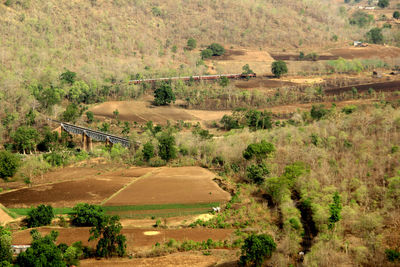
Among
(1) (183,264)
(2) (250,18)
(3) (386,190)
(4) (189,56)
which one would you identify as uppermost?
(2) (250,18)

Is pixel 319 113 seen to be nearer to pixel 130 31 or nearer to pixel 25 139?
pixel 25 139

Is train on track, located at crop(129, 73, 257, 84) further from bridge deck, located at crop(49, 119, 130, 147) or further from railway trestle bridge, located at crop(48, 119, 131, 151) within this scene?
railway trestle bridge, located at crop(48, 119, 131, 151)

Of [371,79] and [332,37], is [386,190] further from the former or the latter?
[332,37]

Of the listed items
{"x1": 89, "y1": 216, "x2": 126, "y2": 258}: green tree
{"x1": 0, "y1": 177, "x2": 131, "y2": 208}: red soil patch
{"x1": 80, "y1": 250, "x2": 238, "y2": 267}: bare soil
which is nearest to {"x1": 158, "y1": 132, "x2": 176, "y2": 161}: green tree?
{"x1": 0, "y1": 177, "x2": 131, "y2": 208}: red soil patch

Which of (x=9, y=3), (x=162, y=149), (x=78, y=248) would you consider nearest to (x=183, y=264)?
(x=78, y=248)

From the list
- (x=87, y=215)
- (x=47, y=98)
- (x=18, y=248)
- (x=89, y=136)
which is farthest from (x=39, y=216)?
(x=47, y=98)
